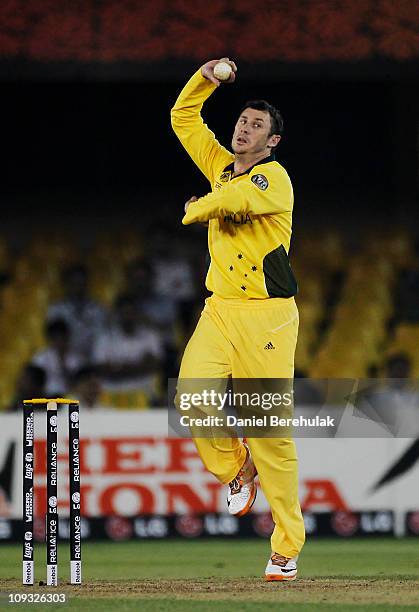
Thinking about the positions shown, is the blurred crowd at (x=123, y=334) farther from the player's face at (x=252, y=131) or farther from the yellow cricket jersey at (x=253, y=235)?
the player's face at (x=252, y=131)

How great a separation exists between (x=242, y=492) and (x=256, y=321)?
0.74 meters

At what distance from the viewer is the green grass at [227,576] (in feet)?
18.0

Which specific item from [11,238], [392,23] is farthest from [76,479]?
[11,238]

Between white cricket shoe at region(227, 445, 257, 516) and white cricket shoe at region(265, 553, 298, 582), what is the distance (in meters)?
0.24

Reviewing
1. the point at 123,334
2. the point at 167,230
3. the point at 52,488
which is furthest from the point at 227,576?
the point at 167,230

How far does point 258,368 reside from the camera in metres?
6.03

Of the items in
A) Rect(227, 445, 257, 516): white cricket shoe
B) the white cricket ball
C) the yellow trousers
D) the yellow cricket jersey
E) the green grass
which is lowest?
the green grass

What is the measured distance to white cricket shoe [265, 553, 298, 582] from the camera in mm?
6078

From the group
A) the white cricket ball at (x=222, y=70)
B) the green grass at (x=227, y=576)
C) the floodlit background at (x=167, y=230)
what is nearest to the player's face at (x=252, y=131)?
the white cricket ball at (x=222, y=70)

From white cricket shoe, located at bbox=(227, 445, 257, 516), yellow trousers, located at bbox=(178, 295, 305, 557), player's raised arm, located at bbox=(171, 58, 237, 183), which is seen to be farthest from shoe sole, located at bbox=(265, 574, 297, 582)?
player's raised arm, located at bbox=(171, 58, 237, 183)

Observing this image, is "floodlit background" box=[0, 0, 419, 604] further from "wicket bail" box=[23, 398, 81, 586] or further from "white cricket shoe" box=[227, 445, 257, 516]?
"wicket bail" box=[23, 398, 81, 586]

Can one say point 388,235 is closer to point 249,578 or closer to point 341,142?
point 341,142

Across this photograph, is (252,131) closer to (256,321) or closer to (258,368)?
(256,321)

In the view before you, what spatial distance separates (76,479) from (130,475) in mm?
2788
